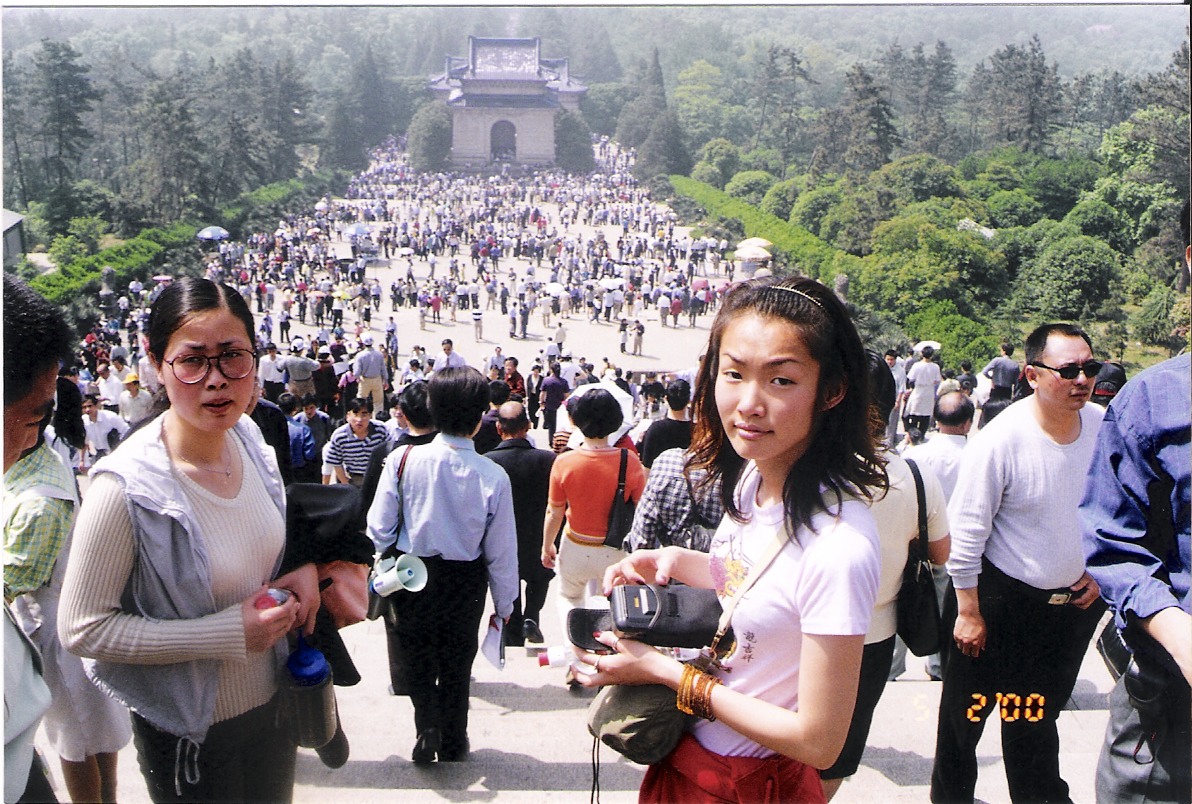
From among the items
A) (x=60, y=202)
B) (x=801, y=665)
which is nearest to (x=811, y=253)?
(x=60, y=202)

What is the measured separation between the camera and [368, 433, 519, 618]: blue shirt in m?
2.64

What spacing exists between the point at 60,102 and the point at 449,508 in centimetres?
2200

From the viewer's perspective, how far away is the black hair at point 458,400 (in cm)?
261

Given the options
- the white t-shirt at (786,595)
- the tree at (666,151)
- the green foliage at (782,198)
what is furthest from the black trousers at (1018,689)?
the tree at (666,151)

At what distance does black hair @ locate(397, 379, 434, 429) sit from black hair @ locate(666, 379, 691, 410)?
0.93 metres

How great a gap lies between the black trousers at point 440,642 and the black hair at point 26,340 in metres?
1.24

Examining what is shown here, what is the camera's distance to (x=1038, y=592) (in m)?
2.26

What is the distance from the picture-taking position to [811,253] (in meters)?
22.2

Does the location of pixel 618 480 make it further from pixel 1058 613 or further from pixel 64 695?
pixel 64 695

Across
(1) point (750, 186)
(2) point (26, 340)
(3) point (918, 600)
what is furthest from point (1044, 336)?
(1) point (750, 186)

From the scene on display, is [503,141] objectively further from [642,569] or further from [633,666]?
[633,666]

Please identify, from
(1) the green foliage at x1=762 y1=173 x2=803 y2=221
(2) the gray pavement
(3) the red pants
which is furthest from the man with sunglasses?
(1) the green foliage at x1=762 y1=173 x2=803 y2=221

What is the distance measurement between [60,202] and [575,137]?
2043cm

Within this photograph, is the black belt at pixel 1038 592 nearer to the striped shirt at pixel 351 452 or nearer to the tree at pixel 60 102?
the striped shirt at pixel 351 452
